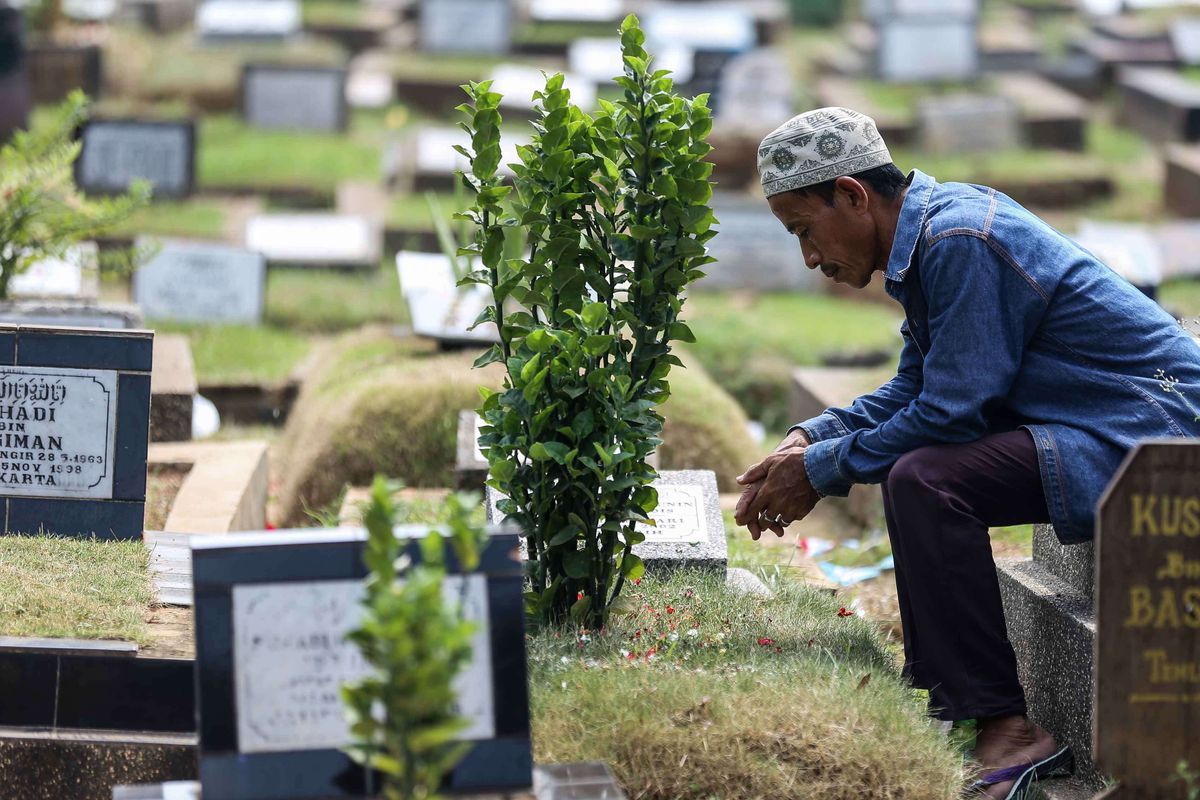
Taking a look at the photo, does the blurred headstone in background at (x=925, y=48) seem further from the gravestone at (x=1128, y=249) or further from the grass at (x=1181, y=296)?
the grass at (x=1181, y=296)

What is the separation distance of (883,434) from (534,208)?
0.89 m

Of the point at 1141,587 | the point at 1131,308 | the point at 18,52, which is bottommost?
the point at 1141,587

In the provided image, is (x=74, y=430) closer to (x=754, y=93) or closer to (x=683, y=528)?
(x=683, y=528)

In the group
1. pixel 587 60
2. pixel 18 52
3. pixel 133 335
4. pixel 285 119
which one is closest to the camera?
pixel 133 335

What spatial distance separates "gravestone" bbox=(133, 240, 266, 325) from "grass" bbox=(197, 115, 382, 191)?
8.41ft

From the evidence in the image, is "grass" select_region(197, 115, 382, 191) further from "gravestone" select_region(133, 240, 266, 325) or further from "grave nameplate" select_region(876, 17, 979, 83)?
"grave nameplate" select_region(876, 17, 979, 83)

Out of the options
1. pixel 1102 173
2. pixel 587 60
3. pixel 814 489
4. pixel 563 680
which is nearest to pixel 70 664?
pixel 563 680

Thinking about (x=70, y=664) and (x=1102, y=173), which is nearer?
(x=70, y=664)

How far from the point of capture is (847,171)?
3381mm

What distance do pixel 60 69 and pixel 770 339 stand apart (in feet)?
23.5

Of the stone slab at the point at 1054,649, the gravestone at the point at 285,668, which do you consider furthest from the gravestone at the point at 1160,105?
the gravestone at the point at 285,668

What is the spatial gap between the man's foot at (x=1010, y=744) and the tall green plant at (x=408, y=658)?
1440 mm

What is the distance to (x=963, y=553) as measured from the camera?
10.6 feet

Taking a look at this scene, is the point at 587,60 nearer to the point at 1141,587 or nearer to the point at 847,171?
the point at 847,171
